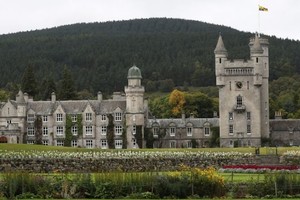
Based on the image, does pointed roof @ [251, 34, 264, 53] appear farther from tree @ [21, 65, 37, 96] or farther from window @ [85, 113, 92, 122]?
tree @ [21, 65, 37, 96]

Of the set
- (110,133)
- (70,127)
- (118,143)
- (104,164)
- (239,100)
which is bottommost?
(104,164)

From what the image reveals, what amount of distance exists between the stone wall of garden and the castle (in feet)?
102

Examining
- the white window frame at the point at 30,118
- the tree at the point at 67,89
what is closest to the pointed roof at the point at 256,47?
the white window frame at the point at 30,118

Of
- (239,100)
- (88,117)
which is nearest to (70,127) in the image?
(88,117)

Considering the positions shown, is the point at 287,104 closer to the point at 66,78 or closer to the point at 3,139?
the point at 66,78

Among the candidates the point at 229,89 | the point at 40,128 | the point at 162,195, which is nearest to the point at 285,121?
the point at 229,89

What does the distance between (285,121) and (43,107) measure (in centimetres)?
3015

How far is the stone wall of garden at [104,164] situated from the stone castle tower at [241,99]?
101 ft

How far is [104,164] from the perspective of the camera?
66.1 meters

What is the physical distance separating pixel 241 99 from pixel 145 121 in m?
11.9

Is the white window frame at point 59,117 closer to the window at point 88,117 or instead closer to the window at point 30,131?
the window at point 88,117

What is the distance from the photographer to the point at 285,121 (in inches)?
4161

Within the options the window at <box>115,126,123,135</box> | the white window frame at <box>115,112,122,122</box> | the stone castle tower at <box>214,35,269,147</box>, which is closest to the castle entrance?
the window at <box>115,126,123,135</box>

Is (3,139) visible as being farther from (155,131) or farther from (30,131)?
(155,131)
